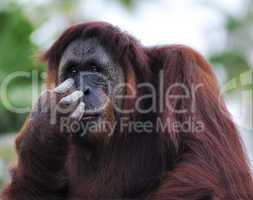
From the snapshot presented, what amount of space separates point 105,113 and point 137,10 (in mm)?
15145

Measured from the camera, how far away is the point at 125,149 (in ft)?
19.2

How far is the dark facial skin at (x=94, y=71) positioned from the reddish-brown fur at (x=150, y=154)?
8cm

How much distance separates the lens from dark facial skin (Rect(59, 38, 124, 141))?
563cm

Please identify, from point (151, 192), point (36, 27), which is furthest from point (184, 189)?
point (36, 27)

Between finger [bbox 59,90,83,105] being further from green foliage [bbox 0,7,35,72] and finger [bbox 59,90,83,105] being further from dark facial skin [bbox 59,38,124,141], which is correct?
green foliage [bbox 0,7,35,72]

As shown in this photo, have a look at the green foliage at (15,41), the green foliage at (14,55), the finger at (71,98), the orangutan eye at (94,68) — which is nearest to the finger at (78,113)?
the finger at (71,98)

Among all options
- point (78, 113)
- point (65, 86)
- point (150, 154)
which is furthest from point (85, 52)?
point (150, 154)

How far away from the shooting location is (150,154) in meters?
5.77

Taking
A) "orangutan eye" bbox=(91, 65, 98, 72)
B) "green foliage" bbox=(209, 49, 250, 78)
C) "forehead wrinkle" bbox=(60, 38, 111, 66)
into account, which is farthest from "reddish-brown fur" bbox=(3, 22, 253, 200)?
"green foliage" bbox=(209, 49, 250, 78)

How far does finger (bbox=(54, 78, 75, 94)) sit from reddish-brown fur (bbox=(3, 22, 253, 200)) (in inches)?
17.2

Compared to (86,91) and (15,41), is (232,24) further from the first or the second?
(86,91)

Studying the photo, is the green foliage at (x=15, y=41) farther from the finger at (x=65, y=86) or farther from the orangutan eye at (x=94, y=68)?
the finger at (x=65, y=86)

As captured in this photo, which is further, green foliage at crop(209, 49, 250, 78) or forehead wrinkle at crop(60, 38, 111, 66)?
green foliage at crop(209, 49, 250, 78)

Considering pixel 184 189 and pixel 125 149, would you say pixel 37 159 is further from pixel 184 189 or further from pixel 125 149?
pixel 184 189
